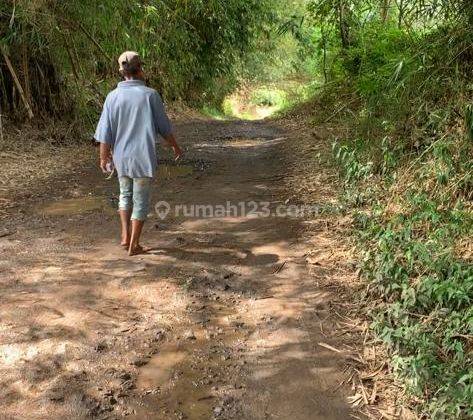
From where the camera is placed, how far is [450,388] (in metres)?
2.18

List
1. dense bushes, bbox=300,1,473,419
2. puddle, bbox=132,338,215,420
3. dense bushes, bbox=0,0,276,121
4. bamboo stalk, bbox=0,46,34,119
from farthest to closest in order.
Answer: bamboo stalk, bbox=0,46,34,119
dense bushes, bbox=0,0,276,121
dense bushes, bbox=300,1,473,419
puddle, bbox=132,338,215,420

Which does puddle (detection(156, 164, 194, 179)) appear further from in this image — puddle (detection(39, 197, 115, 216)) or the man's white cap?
the man's white cap

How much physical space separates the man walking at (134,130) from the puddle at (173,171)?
2.66m

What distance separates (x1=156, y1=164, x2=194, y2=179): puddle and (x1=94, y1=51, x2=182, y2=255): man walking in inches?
105

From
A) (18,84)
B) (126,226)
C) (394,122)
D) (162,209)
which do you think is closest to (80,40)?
(18,84)

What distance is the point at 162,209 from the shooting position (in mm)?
5074

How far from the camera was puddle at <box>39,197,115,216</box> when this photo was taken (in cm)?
503

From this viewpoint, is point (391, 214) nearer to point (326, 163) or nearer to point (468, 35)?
point (468, 35)

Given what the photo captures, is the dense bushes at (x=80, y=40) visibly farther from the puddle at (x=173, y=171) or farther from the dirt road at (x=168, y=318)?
the dirt road at (x=168, y=318)

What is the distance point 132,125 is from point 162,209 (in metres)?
1.53

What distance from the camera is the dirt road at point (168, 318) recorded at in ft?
7.70

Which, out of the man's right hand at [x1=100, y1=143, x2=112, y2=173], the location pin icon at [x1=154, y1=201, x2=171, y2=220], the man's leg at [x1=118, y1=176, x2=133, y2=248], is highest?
the man's right hand at [x1=100, y1=143, x2=112, y2=173]

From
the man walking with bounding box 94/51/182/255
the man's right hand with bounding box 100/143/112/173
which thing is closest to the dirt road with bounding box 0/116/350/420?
the man walking with bounding box 94/51/182/255

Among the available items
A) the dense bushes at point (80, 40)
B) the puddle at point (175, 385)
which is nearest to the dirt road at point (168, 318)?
the puddle at point (175, 385)
